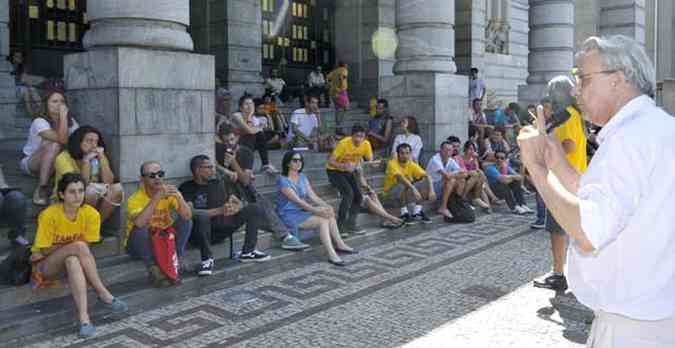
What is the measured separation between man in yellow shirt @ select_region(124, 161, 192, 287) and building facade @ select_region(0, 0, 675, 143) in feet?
4.94

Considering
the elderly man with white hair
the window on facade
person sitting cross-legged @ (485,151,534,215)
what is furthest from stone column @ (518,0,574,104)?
the elderly man with white hair

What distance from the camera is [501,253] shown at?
26.6ft

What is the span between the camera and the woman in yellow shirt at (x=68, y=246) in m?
5.28

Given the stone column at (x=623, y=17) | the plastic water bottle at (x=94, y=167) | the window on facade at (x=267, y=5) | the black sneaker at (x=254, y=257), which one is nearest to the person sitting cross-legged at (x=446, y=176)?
the black sneaker at (x=254, y=257)

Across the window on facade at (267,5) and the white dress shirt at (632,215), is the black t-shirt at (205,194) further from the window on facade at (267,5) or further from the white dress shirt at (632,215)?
the window on facade at (267,5)

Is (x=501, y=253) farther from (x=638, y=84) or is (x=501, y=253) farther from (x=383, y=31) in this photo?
(x=383, y=31)

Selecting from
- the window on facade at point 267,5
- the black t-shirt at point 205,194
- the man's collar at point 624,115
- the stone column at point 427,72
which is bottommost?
the black t-shirt at point 205,194

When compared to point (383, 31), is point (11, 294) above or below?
below

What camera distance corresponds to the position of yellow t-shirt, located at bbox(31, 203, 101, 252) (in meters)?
5.37

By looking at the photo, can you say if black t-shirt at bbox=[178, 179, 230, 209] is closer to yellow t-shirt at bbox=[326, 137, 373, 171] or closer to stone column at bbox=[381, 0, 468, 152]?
yellow t-shirt at bbox=[326, 137, 373, 171]

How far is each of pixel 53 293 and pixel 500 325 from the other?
13.5 ft

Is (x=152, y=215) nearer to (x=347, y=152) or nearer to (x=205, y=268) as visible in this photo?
(x=205, y=268)

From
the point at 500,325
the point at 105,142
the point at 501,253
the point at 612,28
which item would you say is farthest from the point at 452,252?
the point at 612,28

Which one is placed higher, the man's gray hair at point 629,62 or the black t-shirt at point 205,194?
the man's gray hair at point 629,62
